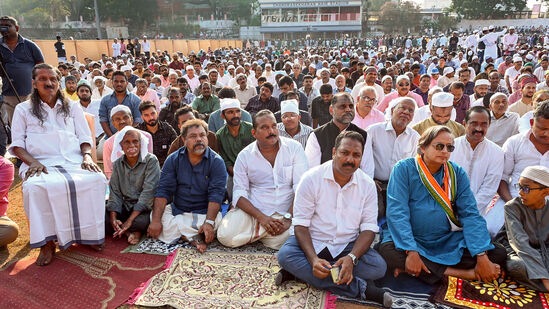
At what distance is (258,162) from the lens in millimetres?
3814

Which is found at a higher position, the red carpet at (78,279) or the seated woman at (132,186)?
the seated woman at (132,186)

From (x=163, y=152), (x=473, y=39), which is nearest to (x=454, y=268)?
(x=163, y=152)

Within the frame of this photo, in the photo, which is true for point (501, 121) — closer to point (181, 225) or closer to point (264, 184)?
point (264, 184)

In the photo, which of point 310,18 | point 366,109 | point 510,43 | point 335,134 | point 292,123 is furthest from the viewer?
point 310,18

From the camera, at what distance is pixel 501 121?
195 inches

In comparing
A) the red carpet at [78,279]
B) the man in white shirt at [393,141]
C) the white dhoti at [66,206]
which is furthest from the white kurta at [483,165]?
the white dhoti at [66,206]

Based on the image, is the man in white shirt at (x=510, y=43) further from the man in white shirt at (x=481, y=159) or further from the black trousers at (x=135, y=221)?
the black trousers at (x=135, y=221)

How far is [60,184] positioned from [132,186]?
2.35 feet

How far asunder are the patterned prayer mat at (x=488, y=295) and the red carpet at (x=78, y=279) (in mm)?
2292

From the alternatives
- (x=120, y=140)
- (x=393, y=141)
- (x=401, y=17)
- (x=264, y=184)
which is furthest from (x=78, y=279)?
(x=401, y=17)

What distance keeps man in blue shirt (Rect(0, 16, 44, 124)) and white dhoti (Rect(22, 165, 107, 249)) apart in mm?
2592

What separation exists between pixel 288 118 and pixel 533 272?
111 inches

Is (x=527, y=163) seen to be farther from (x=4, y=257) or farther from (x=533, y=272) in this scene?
(x=4, y=257)

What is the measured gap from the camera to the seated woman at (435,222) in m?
2.98
